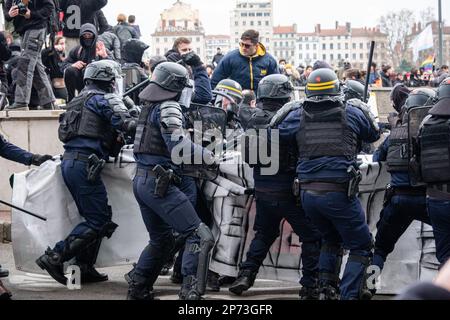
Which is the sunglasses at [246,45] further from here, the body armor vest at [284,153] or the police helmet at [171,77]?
the police helmet at [171,77]

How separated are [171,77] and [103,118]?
3.91 feet

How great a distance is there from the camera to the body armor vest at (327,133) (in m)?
7.22

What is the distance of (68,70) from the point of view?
1169 centimetres

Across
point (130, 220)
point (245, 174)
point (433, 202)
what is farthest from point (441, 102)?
Result: point (130, 220)

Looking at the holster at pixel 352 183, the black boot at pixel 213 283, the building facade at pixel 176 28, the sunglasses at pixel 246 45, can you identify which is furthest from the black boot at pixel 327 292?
the building facade at pixel 176 28

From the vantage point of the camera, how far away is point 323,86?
7.33 metres

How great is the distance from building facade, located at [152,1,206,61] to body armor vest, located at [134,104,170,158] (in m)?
81.5

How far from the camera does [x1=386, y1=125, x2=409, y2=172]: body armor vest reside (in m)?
7.71

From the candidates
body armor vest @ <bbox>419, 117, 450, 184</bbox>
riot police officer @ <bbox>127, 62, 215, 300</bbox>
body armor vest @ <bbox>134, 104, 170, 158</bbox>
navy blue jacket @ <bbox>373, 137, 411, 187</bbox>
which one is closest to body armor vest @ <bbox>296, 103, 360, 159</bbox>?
body armor vest @ <bbox>419, 117, 450, 184</bbox>

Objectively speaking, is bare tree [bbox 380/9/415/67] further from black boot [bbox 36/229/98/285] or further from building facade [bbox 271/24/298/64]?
black boot [bbox 36/229/98/285]

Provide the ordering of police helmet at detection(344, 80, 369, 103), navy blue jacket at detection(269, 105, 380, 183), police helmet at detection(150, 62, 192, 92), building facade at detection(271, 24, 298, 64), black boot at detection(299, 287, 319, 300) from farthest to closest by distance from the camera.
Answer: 1. building facade at detection(271, 24, 298, 64)
2. police helmet at detection(344, 80, 369, 103)
3. black boot at detection(299, 287, 319, 300)
4. police helmet at detection(150, 62, 192, 92)
5. navy blue jacket at detection(269, 105, 380, 183)

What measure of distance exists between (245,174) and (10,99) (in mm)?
5875

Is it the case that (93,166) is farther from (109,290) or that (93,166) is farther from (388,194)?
(388,194)

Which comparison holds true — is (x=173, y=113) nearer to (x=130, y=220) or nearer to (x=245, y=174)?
(x=245, y=174)
